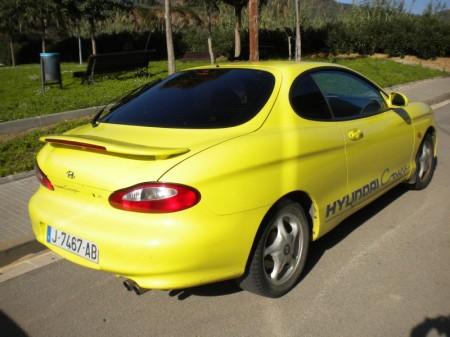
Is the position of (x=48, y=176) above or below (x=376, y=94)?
below

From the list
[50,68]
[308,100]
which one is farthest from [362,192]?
[50,68]

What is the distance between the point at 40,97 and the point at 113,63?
3.08m

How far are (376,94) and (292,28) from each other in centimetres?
2400

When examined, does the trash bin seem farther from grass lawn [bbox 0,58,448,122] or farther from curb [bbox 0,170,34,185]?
curb [bbox 0,170,34,185]

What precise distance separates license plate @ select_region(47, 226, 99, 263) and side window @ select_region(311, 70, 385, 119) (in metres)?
2.03

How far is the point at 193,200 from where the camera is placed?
2.54m

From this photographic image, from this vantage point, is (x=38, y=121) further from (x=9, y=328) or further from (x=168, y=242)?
(x=168, y=242)

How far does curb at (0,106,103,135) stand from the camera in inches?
312

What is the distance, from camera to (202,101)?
3.35m

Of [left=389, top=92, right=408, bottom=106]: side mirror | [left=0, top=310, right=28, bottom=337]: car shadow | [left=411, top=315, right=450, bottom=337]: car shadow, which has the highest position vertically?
[left=389, top=92, right=408, bottom=106]: side mirror

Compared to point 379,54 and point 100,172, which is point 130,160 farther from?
point 379,54

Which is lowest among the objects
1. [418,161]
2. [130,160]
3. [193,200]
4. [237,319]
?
[237,319]

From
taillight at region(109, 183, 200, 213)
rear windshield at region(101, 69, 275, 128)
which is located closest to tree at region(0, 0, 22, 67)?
rear windshield at region(101, 69, 275, 128)

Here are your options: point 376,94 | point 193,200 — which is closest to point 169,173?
point 193,200
